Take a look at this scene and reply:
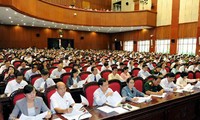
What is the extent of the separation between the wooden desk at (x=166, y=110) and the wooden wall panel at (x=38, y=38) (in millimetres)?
21234

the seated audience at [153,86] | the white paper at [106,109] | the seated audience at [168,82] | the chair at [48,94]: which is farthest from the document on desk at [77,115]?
the seated audience at [168,82]

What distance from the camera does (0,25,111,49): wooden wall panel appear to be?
2125 centimetres

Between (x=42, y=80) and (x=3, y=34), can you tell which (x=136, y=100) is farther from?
(x=3, y=34)

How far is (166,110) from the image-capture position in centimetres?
358

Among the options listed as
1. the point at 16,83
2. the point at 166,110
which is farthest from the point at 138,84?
the point at 16,83

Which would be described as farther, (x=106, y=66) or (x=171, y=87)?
(x=106, y=66)

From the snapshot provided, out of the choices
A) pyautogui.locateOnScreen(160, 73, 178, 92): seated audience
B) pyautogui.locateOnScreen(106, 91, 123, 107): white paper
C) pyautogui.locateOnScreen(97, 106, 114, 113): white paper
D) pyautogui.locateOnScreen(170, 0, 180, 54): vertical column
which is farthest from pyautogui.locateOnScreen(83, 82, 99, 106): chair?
pyautogui.locateOnScreen(170, 0, 180, 54): vertical column

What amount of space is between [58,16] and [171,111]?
667 inches

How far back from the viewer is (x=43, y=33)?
23.7 m

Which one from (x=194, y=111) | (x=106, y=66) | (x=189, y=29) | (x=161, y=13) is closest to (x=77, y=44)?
(x=161, y=13)

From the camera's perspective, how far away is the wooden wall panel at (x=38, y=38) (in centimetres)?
2125

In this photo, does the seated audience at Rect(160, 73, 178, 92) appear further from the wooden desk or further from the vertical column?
the vertical column

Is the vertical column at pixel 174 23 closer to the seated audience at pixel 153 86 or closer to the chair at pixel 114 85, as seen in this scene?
the seated audience at pixel 153 86

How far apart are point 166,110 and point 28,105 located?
8.43ft
